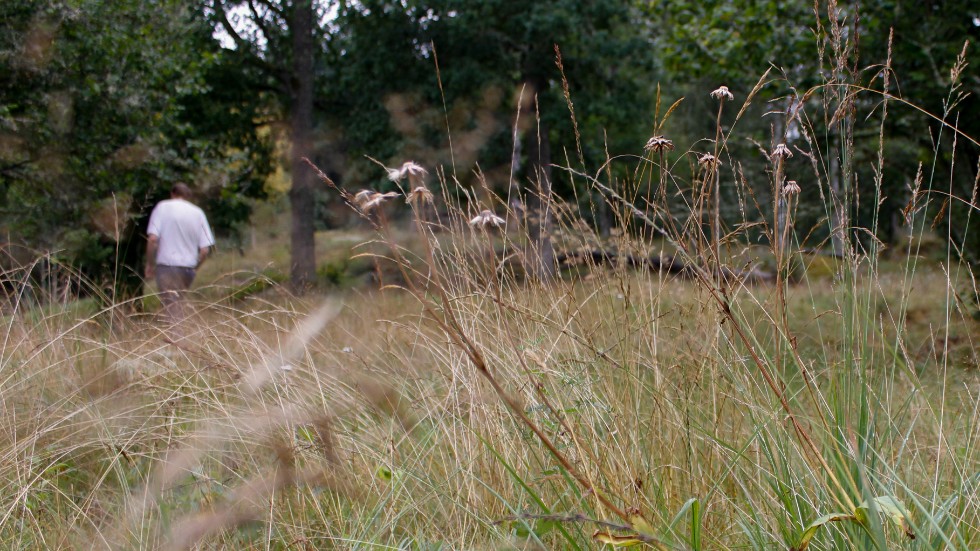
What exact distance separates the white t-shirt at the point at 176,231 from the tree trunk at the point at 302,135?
9402 mm

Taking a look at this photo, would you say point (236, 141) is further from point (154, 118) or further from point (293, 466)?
point (293, 466)

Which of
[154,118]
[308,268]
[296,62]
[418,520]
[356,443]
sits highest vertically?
[296,62]

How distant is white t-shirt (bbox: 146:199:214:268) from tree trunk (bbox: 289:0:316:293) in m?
9.40

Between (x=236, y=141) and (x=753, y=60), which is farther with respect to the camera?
(x=236, y=141)

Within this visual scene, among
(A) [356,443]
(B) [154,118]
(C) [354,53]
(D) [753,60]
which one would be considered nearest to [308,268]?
(C) [354,53]

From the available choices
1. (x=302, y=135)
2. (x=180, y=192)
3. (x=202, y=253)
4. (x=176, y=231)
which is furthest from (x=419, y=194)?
(x=302, y=135)

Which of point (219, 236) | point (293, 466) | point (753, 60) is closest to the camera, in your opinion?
point (293, 466)

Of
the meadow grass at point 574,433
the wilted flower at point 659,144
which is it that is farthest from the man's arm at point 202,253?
the wilted flower at point 659,144

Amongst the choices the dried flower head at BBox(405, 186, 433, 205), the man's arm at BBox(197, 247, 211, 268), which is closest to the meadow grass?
the dried flower head at BBox(405, 186, 433, 205)

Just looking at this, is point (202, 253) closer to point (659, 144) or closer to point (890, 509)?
point (659, 144)

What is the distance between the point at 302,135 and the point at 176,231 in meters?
10.3

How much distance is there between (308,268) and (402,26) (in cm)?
516

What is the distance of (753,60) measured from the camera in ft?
31.7

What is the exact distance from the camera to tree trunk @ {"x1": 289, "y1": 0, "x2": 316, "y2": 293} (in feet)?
54.4
